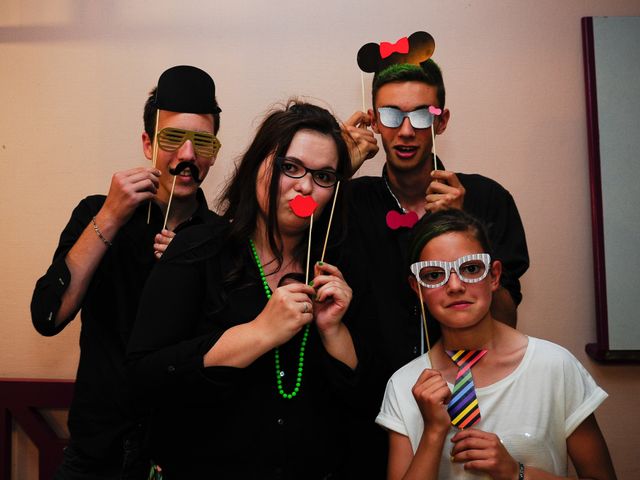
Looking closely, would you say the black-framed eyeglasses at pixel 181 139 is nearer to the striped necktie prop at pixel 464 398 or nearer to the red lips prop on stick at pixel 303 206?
the red lips prop on stick at pixel 303 206

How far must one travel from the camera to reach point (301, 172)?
1.21m

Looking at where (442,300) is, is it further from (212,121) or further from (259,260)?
(212,121)

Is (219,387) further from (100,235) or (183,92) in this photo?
(183,92)

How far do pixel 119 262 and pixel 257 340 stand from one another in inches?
26.5

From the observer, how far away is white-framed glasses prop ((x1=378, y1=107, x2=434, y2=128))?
1.65 meters

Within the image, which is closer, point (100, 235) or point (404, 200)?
point (100, 235)

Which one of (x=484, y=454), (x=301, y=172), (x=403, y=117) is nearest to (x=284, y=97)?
(x=403, y=117)

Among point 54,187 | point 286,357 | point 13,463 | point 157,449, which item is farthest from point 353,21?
point 13,463

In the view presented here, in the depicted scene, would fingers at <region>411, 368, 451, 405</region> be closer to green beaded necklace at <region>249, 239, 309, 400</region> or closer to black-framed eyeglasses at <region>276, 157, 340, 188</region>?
green beaded necklace at <region>249, 239, 309, 400</region>

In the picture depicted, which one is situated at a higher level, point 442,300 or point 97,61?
point 97,61

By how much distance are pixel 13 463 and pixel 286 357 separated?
5.43 ft

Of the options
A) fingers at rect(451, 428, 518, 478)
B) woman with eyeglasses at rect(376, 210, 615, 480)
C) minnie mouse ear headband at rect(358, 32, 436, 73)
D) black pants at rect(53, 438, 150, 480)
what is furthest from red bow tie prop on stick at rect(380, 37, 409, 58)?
black pants at rect(53, 438, 150, 480)

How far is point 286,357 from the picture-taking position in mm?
1170

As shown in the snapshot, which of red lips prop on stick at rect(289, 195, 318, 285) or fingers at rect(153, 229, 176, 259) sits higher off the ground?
red lips prop on stick at rect(289, 195, 318, 285)
